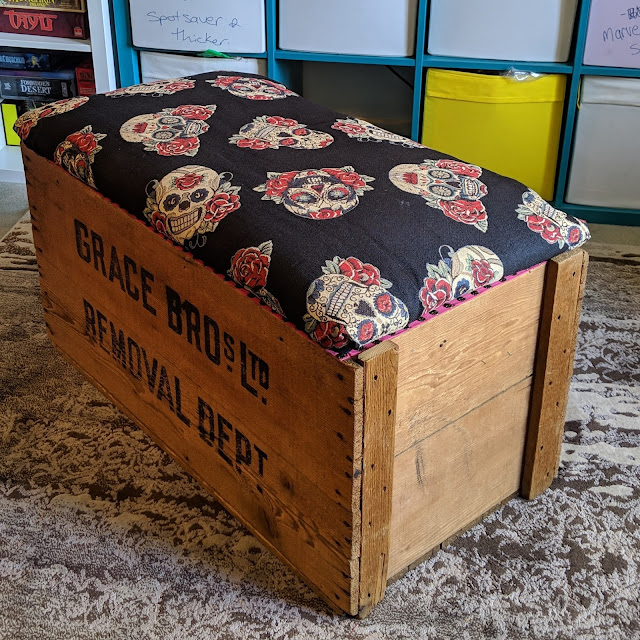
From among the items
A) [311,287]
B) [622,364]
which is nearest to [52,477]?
[311,287]

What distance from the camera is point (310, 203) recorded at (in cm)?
113

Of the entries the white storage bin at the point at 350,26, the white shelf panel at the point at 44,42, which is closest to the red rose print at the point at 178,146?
the white storage bin at the point at 350,26

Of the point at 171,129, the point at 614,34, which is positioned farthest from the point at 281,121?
the point at 614,34

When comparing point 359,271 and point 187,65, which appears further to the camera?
point 187,65

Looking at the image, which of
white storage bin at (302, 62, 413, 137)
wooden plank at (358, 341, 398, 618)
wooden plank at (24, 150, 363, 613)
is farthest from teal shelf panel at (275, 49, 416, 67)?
wooden plank at (358, 341, 398, 618)

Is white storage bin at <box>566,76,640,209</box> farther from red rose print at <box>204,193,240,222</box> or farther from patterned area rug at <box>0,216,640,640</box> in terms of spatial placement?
red rose print at <box>204,193,240,222</box>

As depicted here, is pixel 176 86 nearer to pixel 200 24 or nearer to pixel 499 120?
pixel 200 24

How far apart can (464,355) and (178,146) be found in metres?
0.52

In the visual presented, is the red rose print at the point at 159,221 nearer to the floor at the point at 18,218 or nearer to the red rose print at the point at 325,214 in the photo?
the red rose print at the point at 325,214

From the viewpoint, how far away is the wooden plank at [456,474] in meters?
1.15

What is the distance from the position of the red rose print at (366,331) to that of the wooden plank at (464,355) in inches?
2.4

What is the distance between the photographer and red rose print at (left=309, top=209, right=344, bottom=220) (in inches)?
43.2

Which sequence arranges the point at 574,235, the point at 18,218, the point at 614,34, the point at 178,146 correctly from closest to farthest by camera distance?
1. the point at 574,235
2. the point at 178,146
3. the point at 614,34
4. the point at 18,218

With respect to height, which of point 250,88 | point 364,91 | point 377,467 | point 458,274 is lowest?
point 377,467
